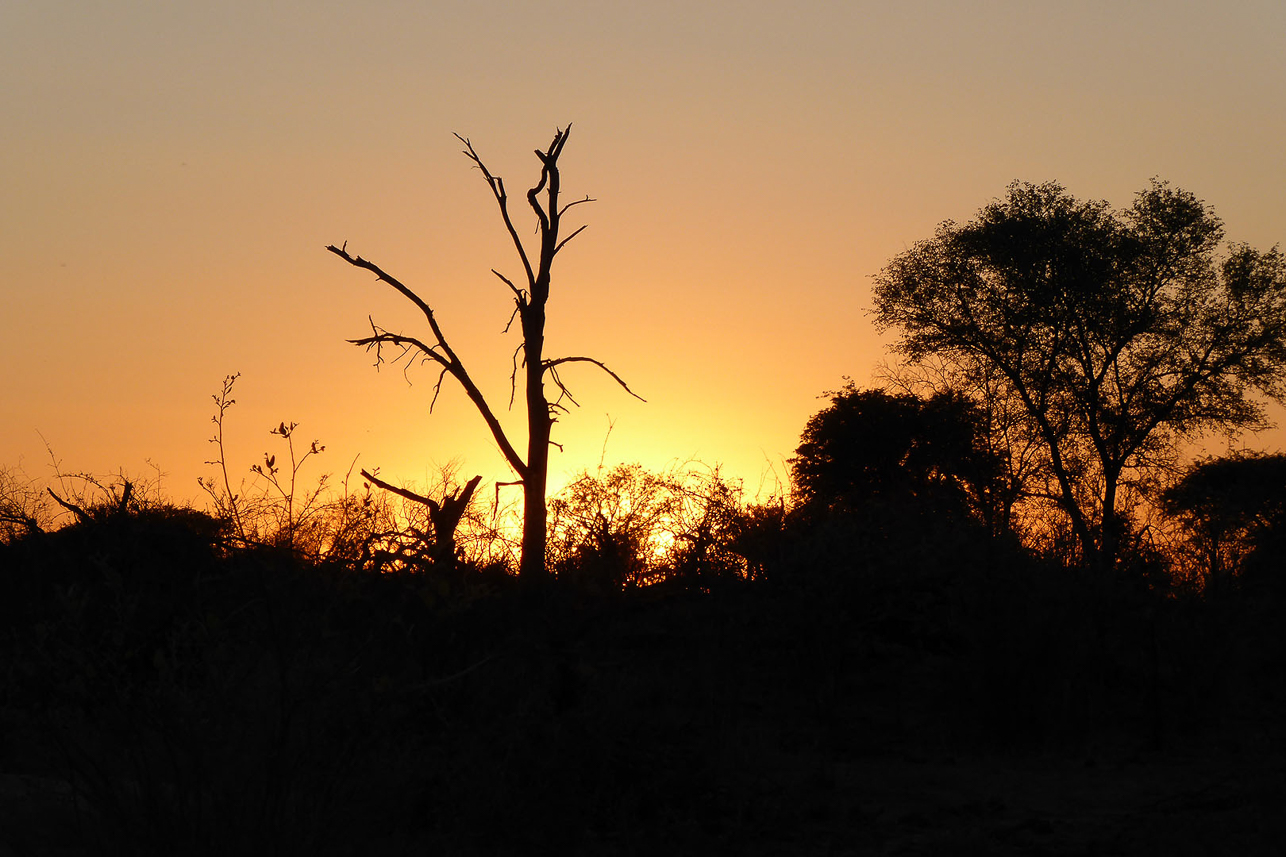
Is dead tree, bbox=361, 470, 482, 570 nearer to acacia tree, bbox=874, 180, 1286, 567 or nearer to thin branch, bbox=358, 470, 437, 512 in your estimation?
thin branch, bbox=358, 470, 437, 512

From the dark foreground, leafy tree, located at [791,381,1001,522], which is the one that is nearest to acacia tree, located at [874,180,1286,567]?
leafy tree, located at [791,381,1001,522]

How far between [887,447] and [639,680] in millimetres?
18725

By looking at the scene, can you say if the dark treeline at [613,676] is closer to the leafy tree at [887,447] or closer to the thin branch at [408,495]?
the thin branch at [408,495]

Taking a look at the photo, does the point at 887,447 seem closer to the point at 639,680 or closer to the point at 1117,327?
the point at 1117,327

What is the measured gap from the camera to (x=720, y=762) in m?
10.1

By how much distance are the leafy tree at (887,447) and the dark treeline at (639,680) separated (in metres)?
5.89

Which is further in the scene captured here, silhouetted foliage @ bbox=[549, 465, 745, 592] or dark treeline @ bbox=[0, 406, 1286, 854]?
silhouetted foliage @ bbox=[549, 465, 745, 592]

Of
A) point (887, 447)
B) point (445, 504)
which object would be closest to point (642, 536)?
point (445, 504)

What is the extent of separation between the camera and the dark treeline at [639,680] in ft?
19.0

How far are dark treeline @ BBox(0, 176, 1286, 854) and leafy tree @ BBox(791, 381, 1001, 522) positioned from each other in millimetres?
5887

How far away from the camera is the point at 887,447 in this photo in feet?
97.2

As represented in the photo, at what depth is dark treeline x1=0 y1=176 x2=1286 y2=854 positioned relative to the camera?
579cm

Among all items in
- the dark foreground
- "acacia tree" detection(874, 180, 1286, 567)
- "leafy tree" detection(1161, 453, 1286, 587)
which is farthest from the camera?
"acacia tree" detection(874, 180, 1286, 567)

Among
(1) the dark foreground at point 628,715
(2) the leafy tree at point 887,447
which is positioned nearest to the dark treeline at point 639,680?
(1) the dark foreground at point 628,715
